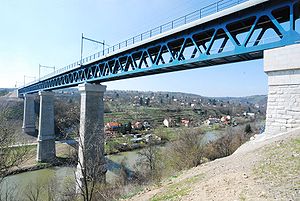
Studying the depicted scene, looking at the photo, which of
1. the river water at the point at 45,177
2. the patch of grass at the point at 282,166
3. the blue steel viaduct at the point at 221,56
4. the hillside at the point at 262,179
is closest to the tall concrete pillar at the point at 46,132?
the river water at the point at 45,177

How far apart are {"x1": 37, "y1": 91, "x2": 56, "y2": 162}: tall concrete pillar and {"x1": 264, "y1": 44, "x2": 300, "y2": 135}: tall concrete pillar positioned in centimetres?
2908

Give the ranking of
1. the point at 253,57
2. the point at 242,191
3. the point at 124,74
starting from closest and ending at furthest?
1. the point at 242,191
2. the point at 253,57
3. the point at 124,74

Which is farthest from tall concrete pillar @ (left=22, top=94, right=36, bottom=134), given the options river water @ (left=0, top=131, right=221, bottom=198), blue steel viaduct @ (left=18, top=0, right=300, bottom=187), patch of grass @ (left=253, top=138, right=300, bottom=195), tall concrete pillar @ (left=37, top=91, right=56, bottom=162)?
patch of grass @ (left=253, top=138, right=300, bottom=195)

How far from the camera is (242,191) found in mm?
4891

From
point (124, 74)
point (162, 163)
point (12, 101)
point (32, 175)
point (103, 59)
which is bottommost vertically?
point (32, 175)

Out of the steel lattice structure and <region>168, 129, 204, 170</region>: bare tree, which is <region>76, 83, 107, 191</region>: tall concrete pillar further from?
<region>168, 129, 204, 170</region>: bare tree

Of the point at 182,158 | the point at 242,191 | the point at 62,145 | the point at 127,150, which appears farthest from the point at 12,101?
the point at 242,191

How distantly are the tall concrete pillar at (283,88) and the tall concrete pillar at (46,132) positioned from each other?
95.4 ft

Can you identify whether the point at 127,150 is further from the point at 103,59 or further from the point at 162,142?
the point at 103,59

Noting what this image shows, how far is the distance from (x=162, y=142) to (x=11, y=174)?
2552cm

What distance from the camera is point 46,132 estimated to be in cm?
3130

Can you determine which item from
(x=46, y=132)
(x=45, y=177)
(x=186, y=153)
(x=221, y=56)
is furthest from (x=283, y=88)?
(x=46, y=132)

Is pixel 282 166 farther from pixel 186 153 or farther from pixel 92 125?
pixel 186 153

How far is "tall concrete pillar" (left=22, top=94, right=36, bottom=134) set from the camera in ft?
147
